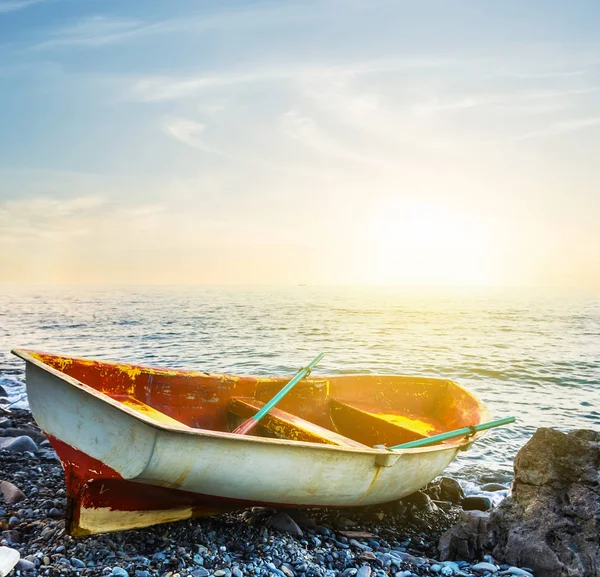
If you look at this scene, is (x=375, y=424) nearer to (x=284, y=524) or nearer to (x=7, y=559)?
(x=284, y=524)

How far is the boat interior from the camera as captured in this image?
650 cm

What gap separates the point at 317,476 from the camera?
5.27 meters

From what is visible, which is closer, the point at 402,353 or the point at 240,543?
the point at 240,543

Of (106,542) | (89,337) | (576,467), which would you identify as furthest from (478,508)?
(89,337)

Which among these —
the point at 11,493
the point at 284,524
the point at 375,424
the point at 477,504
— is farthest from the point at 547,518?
the point at 11,493

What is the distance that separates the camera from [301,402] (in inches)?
319

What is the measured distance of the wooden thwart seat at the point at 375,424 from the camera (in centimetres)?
745

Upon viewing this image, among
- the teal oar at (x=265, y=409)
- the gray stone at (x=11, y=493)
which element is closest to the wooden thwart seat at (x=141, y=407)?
the teal oar at (x=265, y=409)

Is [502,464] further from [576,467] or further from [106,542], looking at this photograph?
[106,542]

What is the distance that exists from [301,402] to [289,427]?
166cm

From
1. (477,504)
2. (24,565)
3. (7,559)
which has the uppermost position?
(7,559)

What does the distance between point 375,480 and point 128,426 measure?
8.86ft

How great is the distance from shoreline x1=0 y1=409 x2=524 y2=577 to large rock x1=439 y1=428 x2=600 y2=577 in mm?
290

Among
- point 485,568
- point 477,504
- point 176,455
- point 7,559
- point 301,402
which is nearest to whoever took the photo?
point 7,559
